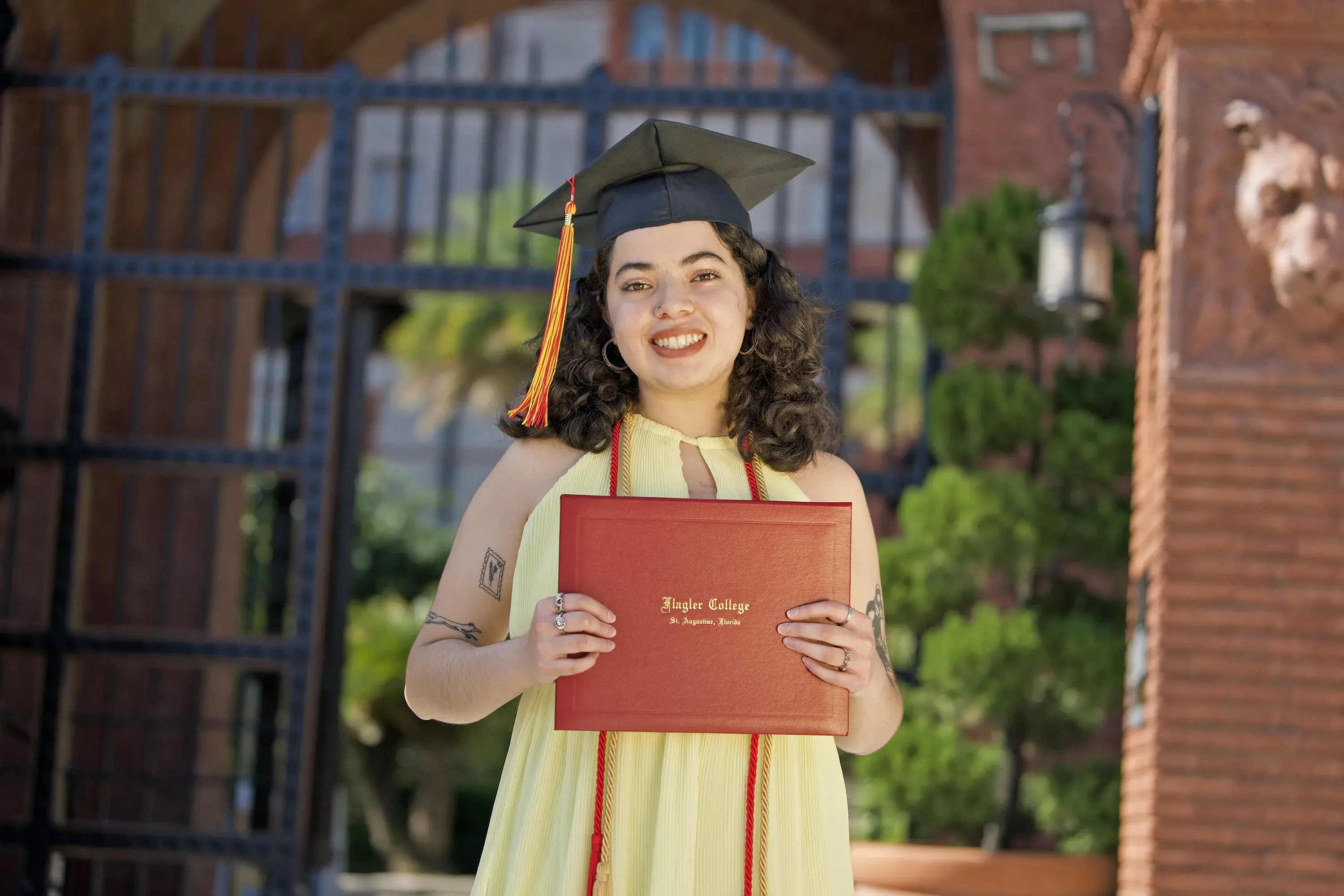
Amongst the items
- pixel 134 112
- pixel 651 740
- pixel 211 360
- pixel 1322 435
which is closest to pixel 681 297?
pixel 651 740

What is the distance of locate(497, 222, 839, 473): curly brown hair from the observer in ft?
7.19

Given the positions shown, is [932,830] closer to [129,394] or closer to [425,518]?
[129,394]

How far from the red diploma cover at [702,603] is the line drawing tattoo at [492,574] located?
0.81ft

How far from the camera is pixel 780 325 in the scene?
2.28 m

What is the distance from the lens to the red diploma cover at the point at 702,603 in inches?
75.5

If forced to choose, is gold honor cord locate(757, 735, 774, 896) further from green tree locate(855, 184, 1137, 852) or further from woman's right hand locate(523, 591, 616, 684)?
green tree locate(855, 184, 1137, 852)

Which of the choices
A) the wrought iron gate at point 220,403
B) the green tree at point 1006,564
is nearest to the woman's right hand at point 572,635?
the green tree at point 1006,564

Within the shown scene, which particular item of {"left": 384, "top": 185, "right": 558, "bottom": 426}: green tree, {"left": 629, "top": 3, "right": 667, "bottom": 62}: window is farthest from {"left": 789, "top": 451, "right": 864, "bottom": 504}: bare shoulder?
{"left": 629, "top": 3, "right": 667, "bottom": 62}: window

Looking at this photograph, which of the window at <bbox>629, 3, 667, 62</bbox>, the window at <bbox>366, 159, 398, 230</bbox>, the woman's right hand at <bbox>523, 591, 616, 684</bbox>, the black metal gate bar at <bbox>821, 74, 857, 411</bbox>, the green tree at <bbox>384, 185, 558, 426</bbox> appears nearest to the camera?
the woman's right hand at <bbox>523, 591, 616, 684</bbox>

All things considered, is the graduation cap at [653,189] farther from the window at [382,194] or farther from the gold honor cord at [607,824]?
the window at [382,194]

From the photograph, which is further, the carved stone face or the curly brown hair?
the carved stone face

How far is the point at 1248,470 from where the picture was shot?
184 inches

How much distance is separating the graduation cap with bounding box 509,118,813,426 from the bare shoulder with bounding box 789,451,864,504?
13.0 inches

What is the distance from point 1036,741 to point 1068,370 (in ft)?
4.29
